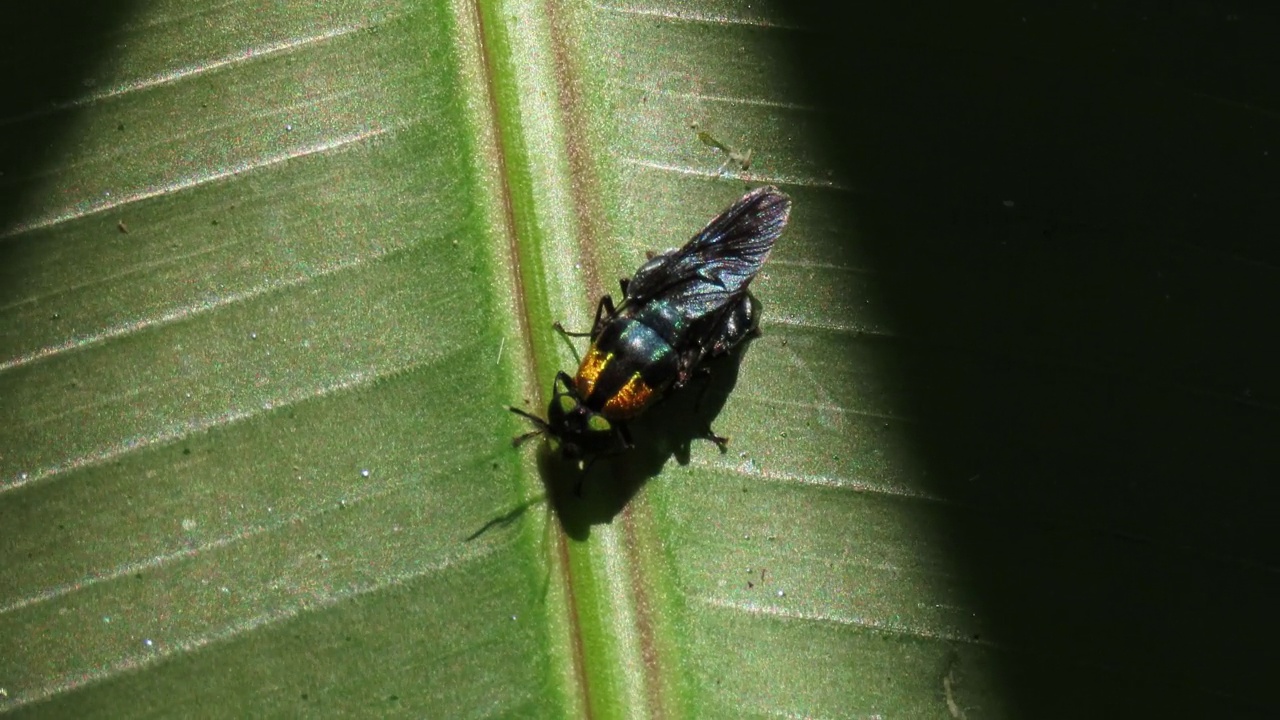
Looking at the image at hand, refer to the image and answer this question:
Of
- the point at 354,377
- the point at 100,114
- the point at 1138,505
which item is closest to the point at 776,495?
the point at 1138,505

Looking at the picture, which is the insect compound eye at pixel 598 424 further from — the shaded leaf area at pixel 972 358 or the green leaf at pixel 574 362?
the shaded leaf area at pixel 972 358

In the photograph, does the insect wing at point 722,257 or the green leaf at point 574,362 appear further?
the insect wing at point 722,257

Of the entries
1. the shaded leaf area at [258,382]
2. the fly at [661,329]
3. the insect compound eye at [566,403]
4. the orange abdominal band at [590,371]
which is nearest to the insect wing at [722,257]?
the fly at [661,329]

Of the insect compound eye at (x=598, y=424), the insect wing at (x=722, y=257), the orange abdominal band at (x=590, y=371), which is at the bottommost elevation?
the insect compound eye at (x=598, y=424)

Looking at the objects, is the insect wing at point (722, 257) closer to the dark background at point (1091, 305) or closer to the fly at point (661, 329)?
the fly at point (661, 329)

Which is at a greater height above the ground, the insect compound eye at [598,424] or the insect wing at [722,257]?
the insect wing at [722,257]

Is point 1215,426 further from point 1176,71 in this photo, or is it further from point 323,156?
point 323,156

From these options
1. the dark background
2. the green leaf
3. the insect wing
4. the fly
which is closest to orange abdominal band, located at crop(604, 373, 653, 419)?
the fly
